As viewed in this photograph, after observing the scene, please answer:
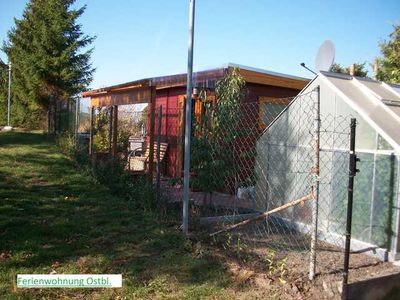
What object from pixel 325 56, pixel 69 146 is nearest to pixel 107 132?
pixel 69 146

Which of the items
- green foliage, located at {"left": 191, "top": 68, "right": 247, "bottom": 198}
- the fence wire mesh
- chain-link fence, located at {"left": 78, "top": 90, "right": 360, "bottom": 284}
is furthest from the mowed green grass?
green foliage, located at {"left": 191, "top": 68, "right": 247, "bottom": 198}

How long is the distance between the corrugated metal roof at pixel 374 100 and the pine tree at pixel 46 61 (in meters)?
23.3

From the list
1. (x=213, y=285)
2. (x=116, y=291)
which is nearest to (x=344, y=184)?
(x=213, y=285)

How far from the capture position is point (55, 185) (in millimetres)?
8375

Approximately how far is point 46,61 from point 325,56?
24027 mm

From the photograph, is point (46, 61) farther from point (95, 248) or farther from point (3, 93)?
point (95, 248)

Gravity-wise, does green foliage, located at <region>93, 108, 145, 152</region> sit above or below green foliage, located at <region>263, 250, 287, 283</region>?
above

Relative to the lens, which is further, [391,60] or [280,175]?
[391,60]

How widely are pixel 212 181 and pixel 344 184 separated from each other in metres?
2.06

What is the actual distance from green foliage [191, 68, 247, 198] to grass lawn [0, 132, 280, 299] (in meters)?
1.05

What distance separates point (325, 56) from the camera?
6.64 m

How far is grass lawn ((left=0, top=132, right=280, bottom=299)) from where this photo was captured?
4023 mm

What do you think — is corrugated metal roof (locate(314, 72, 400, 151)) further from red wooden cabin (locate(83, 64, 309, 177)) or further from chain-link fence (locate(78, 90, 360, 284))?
red wooden cabin (locate(83, 64, 309, 177))

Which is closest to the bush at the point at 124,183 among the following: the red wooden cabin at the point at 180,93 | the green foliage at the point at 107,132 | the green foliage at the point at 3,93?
the red wooden cabin at the point at 180,93
